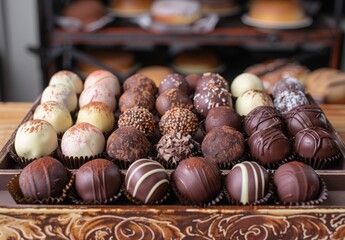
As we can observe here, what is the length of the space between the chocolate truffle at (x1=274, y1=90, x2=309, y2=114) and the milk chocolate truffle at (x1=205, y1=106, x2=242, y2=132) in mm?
155

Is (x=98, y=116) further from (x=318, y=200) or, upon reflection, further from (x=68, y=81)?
(x=318, y=200)

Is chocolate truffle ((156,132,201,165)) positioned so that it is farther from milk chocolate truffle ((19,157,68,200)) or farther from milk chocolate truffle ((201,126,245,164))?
milk chocolate truffle ((19,157,68,200))

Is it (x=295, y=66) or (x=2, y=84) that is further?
(x=2, y=84)

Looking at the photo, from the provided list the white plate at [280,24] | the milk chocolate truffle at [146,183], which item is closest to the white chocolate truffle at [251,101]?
the milk chocolate truffle at [146,183]

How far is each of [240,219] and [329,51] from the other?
7.37ft

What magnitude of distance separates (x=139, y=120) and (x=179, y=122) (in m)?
0.09

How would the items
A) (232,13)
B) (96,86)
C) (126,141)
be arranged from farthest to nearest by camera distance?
(232,13), (96,86), (126,141)

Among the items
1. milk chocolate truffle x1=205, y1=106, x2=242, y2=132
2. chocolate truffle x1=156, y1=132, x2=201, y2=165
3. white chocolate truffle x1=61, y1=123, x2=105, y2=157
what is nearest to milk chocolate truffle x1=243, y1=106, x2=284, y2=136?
milk chocolate truffle x1=205, y1=106, x2=242, y2=132

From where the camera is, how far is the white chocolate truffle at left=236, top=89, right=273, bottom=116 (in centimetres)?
128

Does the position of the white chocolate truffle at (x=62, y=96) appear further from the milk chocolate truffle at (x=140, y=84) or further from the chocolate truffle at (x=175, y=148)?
the chocolate truffle at (x=175, y=148)

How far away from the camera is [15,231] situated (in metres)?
0.93

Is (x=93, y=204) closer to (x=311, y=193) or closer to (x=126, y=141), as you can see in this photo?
(x=126, y=141)

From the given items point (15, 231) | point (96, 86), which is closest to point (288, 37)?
point (96, 86)

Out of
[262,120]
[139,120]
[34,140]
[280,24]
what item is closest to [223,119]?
[262,120]
